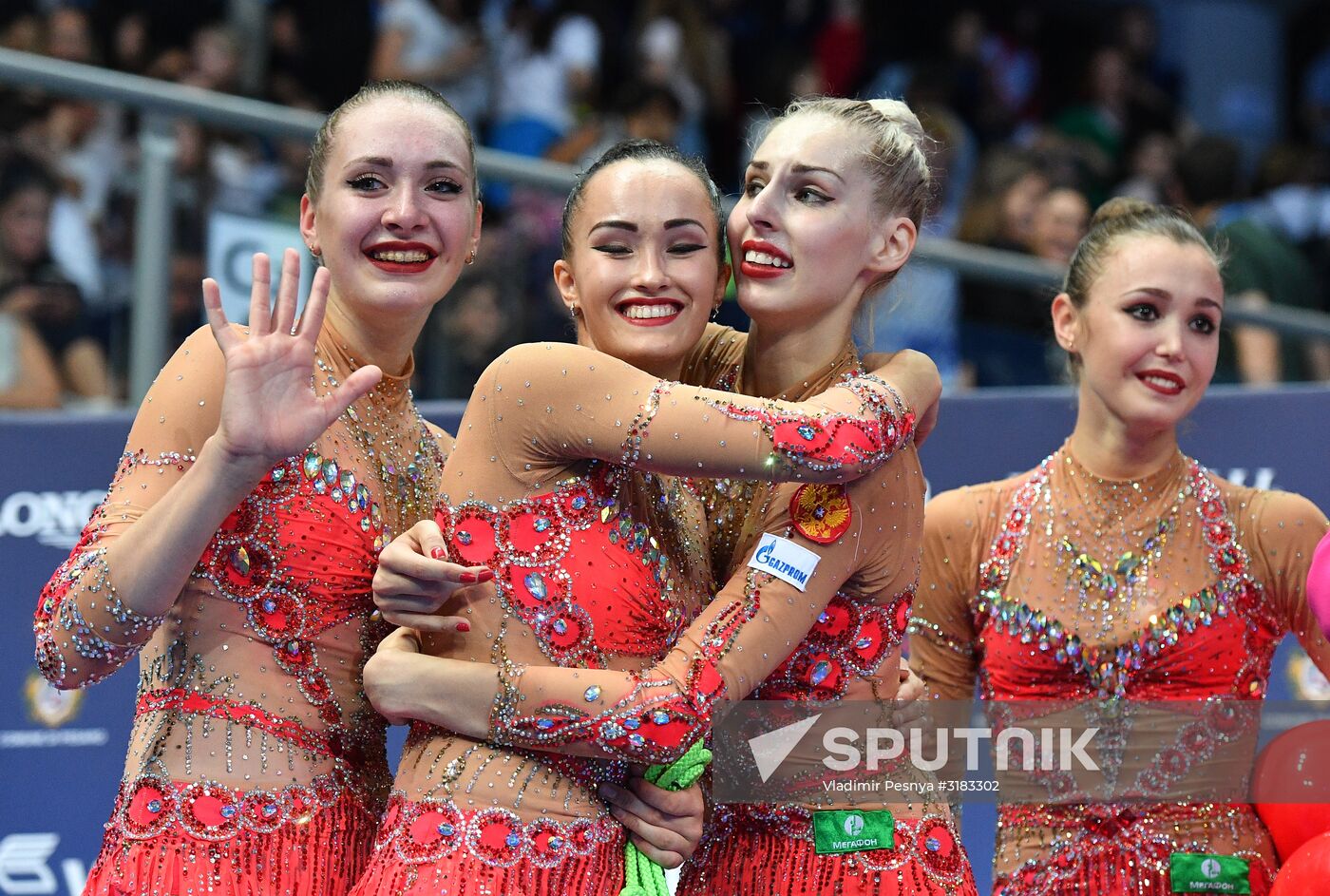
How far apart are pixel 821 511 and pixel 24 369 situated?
92.3 inches

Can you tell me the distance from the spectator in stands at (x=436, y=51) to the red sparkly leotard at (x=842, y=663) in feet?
14.9

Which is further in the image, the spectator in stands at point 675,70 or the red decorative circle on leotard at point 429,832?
the spectator in stands at point 675,70

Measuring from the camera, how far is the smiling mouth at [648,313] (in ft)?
7.64

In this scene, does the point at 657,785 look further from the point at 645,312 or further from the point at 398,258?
the point at 398,258

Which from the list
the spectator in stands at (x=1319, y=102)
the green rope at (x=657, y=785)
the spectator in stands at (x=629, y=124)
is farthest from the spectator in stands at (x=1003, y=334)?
the spectator in stands at (x=1319, y=102)

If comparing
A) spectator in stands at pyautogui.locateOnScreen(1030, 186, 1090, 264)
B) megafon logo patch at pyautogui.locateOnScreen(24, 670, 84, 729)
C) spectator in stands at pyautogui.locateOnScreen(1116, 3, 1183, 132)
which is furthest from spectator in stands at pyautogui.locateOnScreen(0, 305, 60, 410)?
spectator in stands at pyautogui.locateOnScreen(1116, 3, 1183, 132)

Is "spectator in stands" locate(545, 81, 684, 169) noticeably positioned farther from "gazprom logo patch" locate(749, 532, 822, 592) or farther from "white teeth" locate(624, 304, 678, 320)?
"gazprom logo patch" locate(749, 532, 822, 592)

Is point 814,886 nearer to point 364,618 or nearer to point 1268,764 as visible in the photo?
point 364,618

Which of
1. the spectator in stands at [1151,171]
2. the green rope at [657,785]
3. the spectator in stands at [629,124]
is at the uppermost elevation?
the spectator in stands at [1151,171]

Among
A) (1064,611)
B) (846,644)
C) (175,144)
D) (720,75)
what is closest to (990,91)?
(720,75)

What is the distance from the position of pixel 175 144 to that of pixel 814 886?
2611mm

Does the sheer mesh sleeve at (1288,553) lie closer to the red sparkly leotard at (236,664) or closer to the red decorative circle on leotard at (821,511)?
the red decorative circle on leotard at (821,511)

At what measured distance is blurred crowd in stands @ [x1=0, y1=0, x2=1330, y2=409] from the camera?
13.1 ft

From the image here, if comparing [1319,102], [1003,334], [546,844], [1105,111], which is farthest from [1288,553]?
[1319,102]
